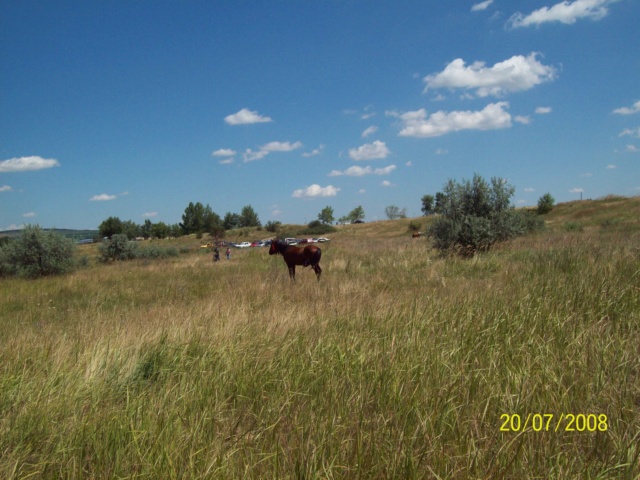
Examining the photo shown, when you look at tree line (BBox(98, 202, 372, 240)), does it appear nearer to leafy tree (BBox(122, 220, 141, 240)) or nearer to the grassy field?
leafy tree (BBox(122, 220, 141, 240))

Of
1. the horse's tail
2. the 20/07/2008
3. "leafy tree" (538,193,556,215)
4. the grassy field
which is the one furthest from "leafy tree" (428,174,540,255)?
"leafy tree" (538,193,556,215)

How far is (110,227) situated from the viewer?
10850 cm

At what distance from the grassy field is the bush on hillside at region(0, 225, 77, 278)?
19684 mm

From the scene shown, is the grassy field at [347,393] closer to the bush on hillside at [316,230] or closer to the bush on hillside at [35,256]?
the bush on hillside at [35,256]

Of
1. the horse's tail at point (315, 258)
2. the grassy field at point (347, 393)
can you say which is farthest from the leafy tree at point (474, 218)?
the grassy field at point (347, 393)

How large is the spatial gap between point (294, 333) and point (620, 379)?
2656 mm

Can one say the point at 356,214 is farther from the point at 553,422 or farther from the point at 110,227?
the point at 553,422

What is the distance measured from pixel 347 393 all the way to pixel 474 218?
1308 cm

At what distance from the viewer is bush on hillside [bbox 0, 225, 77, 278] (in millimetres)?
20953

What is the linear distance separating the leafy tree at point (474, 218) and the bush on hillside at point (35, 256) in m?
19.3

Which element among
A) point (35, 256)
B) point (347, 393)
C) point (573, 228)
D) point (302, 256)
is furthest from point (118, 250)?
point (573, 228)

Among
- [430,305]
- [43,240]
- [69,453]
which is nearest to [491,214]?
[430,305]

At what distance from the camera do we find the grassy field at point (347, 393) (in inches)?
78.5

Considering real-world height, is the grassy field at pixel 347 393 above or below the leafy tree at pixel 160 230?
below
